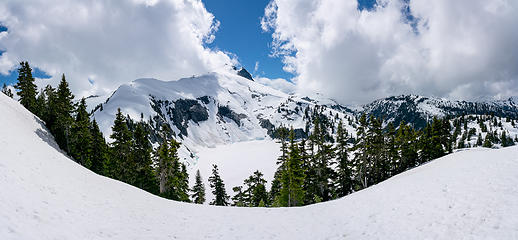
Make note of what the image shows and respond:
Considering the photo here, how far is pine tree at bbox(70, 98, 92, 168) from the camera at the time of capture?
33469 millimetres

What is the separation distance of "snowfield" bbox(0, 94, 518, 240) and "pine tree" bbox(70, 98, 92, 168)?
17925mm

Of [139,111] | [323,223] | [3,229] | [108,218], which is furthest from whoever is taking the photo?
[139,111]

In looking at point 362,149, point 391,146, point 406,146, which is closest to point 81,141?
point 362,149

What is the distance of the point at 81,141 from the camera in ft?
113

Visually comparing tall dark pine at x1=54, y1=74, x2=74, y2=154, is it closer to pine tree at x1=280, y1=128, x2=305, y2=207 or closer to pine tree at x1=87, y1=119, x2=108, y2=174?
pine tree at x1=87, y1=119, x2=108, y2=174

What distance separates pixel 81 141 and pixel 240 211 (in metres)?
31.5

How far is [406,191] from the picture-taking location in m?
14.6

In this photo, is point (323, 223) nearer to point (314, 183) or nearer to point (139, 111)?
point (314, 183)

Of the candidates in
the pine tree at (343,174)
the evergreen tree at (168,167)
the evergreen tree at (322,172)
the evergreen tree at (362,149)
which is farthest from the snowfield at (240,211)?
the pine tree at (343,174)

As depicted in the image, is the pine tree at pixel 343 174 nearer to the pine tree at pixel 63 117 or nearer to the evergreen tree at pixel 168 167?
the evergreen tree at pixel 168 167

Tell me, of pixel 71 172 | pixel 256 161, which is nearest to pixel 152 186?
pixel 71 172

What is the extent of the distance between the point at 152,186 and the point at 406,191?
3316cm

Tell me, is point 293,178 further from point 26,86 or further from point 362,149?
point 26,86

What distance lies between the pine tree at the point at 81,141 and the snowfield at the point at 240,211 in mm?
17925
